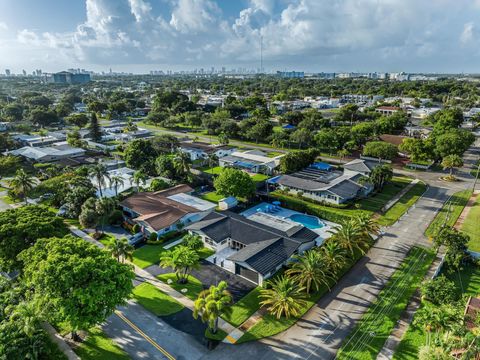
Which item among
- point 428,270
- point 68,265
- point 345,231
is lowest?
point 428,270

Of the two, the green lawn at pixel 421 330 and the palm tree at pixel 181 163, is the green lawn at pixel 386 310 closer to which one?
Result: the green lawn at pixel 421 330

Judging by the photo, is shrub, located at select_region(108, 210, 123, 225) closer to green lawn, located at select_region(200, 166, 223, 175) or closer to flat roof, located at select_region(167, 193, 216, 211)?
flat roof, located at select_region(167, 193, 216, 211)

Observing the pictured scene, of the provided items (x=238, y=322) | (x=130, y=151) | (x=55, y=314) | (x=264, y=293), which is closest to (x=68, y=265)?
(x=55, y=314)

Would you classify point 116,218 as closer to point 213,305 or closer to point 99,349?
point 99,349

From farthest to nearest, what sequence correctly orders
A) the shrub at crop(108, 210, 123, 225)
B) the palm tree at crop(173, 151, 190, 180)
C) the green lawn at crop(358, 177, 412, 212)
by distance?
the palm tree at crop(173, 151, 190, 180), the green lawn at crop(358, 177, 412, 212), the shrub at crop(108, 210, 123, 225)

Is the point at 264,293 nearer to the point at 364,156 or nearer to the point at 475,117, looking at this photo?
the point at 364,156

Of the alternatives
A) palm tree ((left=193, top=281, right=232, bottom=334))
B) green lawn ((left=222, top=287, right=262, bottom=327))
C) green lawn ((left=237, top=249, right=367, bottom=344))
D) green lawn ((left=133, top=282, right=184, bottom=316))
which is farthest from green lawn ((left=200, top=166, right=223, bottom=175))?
palm tree ((left=193, top=281, right=232, bottom=334))

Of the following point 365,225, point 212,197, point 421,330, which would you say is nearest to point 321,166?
point 212,197
